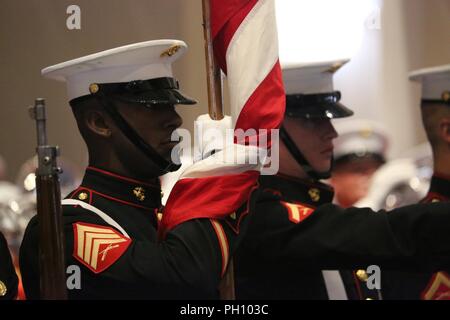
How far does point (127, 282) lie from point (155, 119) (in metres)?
0.37

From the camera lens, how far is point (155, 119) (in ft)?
8.11

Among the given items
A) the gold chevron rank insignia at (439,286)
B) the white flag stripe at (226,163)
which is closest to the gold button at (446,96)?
the gold chevron rank insignia at (439,286)

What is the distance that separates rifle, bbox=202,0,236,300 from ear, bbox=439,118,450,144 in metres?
1.10

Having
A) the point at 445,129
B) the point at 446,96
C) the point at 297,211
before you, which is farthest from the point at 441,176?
the point at 297,211

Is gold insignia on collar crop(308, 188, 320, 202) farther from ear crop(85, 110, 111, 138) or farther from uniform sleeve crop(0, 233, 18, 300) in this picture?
uniform sleeve crop(0, 233, 18, 300)

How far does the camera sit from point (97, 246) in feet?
7.72

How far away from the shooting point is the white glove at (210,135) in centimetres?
251

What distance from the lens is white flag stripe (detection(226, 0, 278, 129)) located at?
2533mm

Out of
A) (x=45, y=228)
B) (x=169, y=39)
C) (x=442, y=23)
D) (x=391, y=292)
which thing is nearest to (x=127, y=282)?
(x=45, y=228)

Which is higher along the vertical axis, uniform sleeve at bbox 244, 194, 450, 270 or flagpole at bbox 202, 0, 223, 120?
flagpole at bbox 202, 0, 223, 120

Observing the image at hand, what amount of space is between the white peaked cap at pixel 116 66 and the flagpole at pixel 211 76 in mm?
84

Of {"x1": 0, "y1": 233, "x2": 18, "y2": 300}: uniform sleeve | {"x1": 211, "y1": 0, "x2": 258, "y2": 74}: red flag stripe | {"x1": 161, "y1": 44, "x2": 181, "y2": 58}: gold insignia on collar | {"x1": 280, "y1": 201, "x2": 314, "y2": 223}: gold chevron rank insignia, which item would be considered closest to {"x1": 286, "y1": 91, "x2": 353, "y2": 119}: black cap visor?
{"x1": 280, "y1": 201, "x2": 314, "y2": 223}: gold chevron rank insignia

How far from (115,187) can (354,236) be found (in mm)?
643

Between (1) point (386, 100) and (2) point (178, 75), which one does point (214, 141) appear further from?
(1) point (386, 100)
